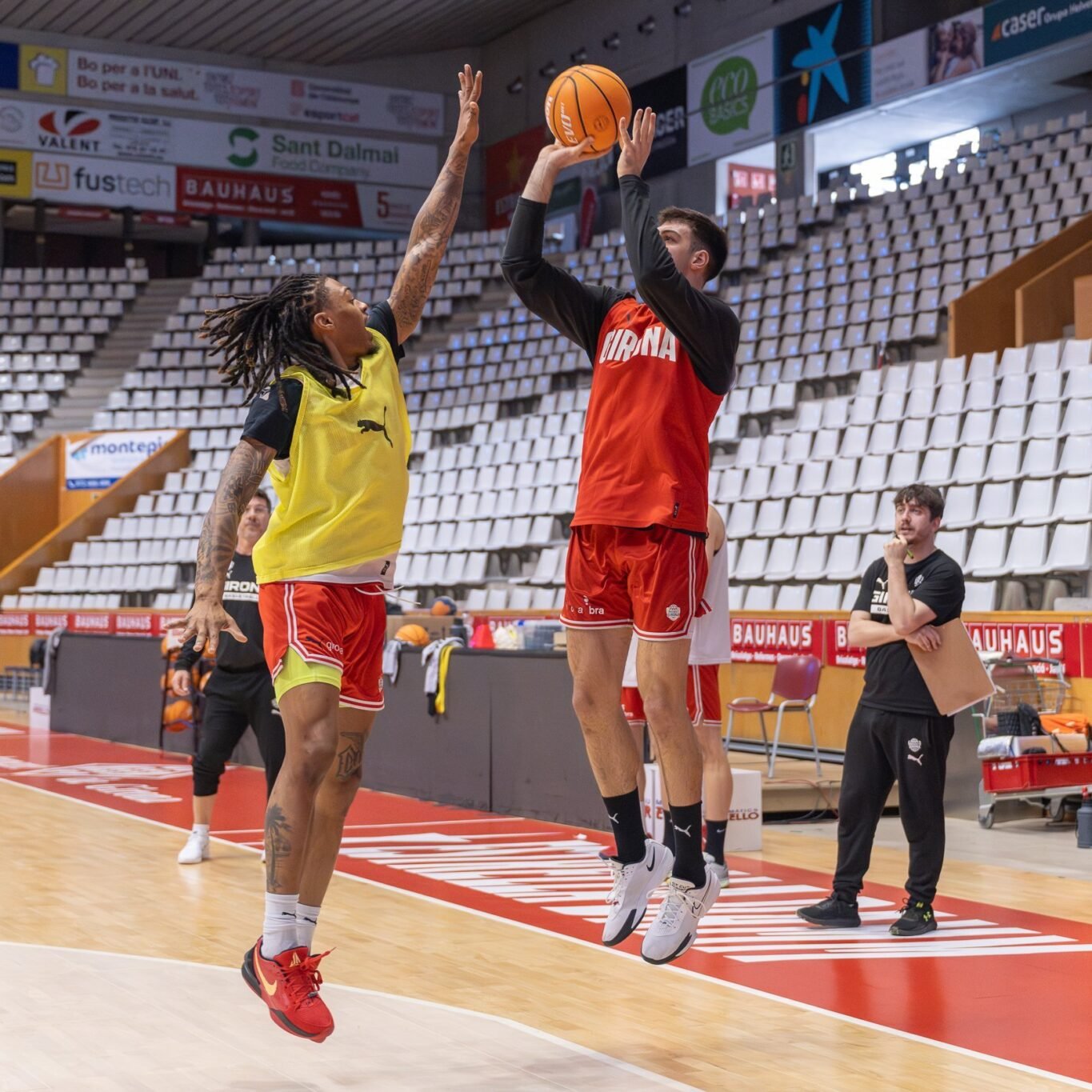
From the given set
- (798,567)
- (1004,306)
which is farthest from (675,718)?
(1004,306)

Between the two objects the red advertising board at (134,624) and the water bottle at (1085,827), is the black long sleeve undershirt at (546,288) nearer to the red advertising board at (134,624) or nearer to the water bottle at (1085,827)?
the water bottle at (1085,827)

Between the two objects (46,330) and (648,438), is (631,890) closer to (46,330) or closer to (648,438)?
(648,438)

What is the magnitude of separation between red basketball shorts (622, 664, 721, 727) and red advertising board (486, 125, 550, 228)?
72.0 ft

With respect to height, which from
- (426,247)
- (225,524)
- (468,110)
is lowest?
(225,524)

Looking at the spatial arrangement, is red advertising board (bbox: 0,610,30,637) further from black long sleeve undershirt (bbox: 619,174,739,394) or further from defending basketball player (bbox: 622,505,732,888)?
black long sleeve undershirt (bbox: 619,174,739,394)

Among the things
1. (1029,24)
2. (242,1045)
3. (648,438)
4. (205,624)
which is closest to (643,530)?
(648,438)

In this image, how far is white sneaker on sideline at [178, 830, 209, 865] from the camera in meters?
7.00

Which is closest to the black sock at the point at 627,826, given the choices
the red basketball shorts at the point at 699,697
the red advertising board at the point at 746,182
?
the red basketball shorts at the point at 699,697

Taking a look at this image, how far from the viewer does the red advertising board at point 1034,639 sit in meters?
8.21

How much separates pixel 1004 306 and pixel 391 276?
12.1 m

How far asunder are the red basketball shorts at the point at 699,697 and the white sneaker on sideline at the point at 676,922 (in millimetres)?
1770

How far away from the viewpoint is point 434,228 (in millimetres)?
4309

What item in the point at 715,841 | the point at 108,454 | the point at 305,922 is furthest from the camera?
the point at 108,454

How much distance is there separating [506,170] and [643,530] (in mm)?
25608
